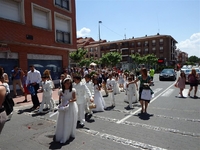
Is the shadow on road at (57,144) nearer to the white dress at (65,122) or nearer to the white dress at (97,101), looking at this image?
the white dress at (65,122)

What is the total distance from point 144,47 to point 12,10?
62990 millimetres

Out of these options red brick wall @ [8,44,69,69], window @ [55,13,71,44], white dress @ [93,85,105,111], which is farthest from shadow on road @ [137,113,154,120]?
window @ [55,13,71,44]

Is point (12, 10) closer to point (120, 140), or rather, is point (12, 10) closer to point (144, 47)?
point (120, 140)

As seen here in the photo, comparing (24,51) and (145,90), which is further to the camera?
(24,51)

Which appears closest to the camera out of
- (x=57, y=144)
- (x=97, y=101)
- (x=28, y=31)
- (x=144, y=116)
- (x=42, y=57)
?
(x=57, y=144)

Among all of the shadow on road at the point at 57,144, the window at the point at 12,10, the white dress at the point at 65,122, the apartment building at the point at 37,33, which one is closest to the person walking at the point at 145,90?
the white dress at the point at 65,122

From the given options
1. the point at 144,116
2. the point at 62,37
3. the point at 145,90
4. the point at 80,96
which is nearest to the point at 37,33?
the point at 62,37

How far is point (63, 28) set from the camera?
1797cm

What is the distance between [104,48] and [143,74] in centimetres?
7077

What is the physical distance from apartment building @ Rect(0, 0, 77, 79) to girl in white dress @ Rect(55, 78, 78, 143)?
32.6ft

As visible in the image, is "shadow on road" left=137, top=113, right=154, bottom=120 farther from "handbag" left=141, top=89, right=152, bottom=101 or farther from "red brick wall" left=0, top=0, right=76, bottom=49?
"red brick wall" left=0, top=0, right=76, bottom=49

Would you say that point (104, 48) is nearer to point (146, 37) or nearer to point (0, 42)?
point (146, 37)

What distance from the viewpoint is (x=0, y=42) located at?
469 inches

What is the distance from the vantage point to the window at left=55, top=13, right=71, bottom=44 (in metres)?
17.1
